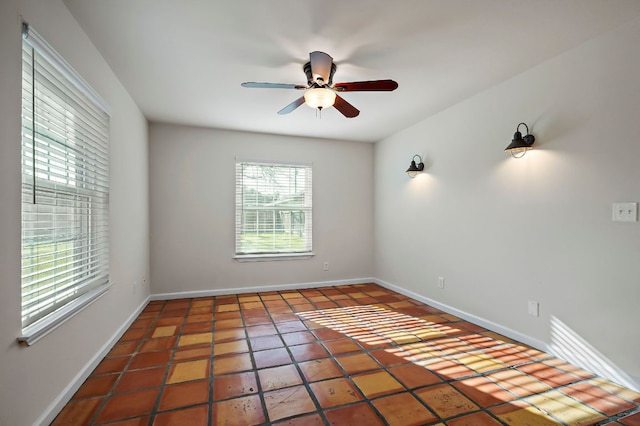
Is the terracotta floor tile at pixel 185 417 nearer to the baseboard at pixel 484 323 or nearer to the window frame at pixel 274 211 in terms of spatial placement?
the baseboard at pixel 484 323

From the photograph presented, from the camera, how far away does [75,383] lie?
79.8 inches

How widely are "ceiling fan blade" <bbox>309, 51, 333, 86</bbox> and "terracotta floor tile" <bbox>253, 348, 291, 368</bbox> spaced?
7.30 ft

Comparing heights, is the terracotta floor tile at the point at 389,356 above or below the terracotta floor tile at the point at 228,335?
above

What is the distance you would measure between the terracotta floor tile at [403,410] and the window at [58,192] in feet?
6.29

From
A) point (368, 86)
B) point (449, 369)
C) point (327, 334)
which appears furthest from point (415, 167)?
point (449, 369)

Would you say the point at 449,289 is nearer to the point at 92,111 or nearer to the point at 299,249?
the point at 299,249

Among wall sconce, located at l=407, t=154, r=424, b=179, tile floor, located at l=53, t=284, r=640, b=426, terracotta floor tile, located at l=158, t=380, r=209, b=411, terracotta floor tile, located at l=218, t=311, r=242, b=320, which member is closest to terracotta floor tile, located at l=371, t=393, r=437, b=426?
tile floor, located at l=53, t=284, r=640, b=426

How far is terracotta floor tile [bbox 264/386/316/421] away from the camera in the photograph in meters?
1.82

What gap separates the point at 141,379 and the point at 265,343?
3.22 ft

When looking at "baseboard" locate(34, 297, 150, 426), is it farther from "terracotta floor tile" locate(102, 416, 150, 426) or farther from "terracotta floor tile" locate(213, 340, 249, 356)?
"terracotta floor tile" locate(213, 340, 249, 356)

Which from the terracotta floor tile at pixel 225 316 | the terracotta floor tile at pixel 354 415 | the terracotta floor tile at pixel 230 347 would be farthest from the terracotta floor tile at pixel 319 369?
the terracotta floor tile at pixel 225 316

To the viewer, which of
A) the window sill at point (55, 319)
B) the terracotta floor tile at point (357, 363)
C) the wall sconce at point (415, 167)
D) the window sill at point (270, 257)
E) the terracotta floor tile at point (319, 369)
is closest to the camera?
the window sill at point (55, 319)

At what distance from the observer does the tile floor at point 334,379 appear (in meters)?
1.81

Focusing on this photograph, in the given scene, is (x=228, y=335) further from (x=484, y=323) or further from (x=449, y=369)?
(x=484, y=323)
